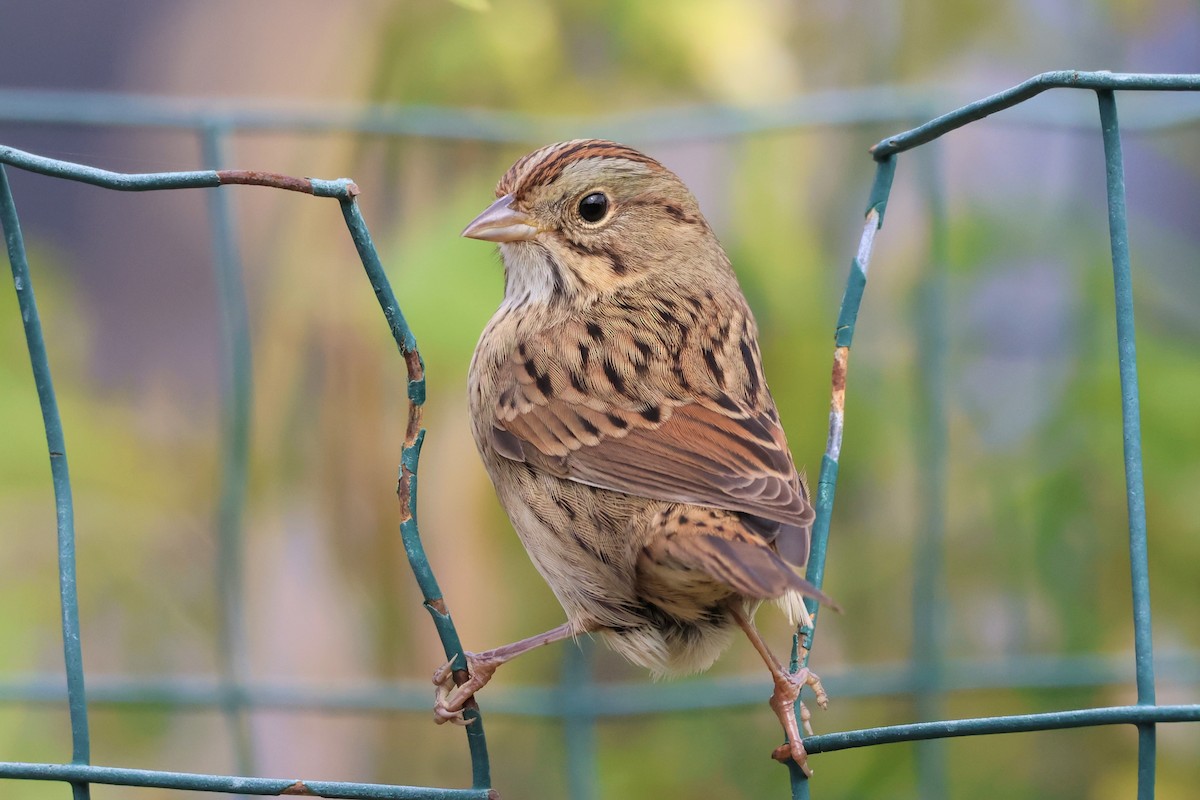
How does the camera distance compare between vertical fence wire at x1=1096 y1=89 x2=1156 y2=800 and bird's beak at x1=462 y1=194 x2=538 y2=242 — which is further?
bird's beak at x1=462 y1=194 x2=538 y2=242

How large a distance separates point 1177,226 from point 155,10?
2.19 meters

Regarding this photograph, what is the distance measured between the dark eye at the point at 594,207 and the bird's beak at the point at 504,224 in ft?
0.34

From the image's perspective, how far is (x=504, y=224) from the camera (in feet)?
6.62

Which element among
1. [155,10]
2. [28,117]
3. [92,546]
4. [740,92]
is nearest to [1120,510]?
[740,92]

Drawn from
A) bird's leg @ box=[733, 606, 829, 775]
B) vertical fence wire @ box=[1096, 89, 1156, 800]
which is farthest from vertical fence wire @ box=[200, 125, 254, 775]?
vertical fence wire @ box=[1096, 89, 1156, 800]

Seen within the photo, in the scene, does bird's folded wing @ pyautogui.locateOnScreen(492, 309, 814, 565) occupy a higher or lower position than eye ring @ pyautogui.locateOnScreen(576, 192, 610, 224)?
lower

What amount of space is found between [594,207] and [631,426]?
0.44 metres

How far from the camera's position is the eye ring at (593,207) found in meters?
2.12

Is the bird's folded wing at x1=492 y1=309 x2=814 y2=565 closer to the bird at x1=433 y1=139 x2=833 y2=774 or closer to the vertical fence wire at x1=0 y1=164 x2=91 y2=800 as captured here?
the bird at x1=433 y1=139 x2=833 y2=774

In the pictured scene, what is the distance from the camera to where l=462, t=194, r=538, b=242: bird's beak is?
199cm

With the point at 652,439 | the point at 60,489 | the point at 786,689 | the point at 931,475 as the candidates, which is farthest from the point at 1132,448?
the point at 931,475

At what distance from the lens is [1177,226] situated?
2732mm

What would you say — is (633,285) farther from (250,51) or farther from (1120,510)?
(250,51)

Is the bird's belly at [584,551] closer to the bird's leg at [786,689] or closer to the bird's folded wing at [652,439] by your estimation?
the bird's folded wing at [652,439]
